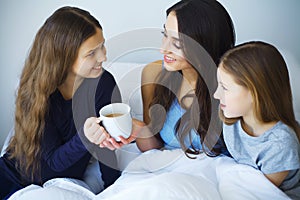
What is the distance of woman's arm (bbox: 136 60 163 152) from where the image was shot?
1.24 metres

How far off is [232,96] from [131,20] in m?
0.69

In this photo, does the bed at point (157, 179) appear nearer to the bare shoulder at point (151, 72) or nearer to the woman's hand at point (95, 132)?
the bare shoulder at point (151, 72)

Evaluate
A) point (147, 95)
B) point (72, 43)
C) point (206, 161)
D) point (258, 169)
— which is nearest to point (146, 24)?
point (147, 95)

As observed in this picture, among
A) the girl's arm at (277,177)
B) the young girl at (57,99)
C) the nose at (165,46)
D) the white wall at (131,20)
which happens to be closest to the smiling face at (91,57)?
the young girl at (57,99)

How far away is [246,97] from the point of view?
973mm

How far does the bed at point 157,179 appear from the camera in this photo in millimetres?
873

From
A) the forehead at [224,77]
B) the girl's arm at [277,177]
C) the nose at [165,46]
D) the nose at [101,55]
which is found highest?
the nose at [165,46]

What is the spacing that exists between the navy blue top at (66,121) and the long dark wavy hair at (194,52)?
0.56ft

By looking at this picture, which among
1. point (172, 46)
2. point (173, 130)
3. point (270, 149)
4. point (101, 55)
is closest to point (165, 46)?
point (172, 46)

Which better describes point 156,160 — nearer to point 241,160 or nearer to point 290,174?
point 241,160

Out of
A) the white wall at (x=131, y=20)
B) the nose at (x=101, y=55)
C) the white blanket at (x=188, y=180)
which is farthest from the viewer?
the white wall at (x=131, y=20)

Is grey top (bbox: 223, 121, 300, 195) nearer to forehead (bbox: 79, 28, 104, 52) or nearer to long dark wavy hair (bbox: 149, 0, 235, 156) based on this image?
long dark wavy hair (bbox: 149, 0, 235, 156)

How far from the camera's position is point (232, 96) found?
968 mm

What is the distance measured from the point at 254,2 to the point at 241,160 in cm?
67
